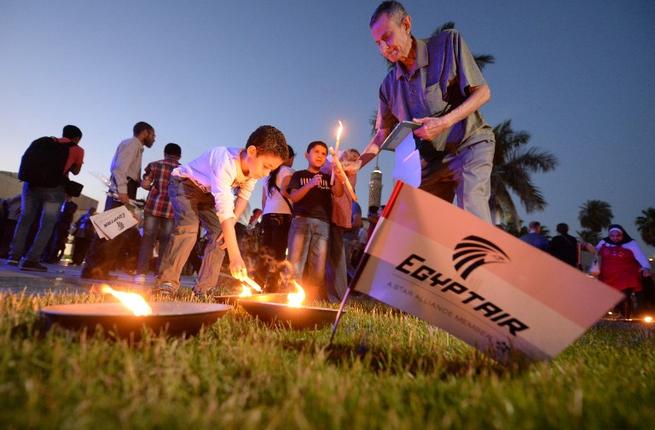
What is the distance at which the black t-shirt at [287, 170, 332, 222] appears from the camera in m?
5.71

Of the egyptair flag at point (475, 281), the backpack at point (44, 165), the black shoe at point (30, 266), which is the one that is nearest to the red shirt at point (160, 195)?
the backpack at point (44, 165)

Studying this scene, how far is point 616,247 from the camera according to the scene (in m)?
9.73

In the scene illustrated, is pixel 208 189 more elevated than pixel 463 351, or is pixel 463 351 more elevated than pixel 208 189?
pixel 208 189

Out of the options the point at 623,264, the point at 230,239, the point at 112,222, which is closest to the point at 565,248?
the point at 623,264

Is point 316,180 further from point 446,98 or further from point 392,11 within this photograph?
point 392,11

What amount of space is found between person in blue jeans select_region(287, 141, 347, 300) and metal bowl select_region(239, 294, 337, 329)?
9.11ft

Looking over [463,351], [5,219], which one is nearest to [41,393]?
[463,351]

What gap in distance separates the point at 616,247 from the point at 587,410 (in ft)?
35.2

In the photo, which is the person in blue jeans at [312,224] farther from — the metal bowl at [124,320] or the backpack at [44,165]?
the backpack at [44,165]

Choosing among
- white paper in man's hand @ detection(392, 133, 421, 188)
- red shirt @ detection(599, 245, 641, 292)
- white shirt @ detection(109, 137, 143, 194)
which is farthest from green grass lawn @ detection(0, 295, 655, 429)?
red shirt @ detection(599, 245, 641, 292)

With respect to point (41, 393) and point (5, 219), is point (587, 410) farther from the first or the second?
point (5, 219)

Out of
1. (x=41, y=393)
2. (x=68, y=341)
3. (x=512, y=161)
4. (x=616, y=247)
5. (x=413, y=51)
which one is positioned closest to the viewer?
(x=41, y=393)

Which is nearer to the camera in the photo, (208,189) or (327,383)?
(327,383)

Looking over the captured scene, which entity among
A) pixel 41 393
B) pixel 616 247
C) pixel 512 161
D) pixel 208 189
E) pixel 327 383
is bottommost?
pixel 41 393
